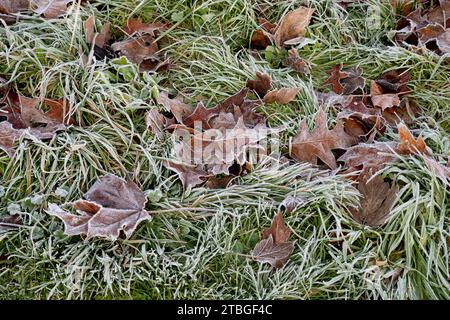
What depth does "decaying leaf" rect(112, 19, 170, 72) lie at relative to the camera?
261 centimetres

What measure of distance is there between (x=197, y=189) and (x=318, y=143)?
53cm

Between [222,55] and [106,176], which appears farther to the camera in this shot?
[222,55]

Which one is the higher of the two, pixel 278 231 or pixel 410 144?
pixel 410 144

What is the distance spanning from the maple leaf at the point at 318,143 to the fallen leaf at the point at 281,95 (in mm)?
180

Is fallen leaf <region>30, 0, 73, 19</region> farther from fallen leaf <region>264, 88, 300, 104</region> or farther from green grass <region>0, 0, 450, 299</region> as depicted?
fallen leaf <region>264, 88, 300, 104</region>

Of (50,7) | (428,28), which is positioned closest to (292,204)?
(428,28)

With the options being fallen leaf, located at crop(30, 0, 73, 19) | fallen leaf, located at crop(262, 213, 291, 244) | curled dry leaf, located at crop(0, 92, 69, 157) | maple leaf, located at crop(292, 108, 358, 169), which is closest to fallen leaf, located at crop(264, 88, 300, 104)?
maple leaf, located at crop(292, 108, 358, 169)

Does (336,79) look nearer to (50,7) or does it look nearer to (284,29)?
(284,29)

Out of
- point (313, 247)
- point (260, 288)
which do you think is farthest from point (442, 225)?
point (260, 288)

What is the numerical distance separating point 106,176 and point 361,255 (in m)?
0.96

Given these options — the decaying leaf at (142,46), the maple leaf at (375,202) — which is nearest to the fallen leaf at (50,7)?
the decaying leaf at (142,46)

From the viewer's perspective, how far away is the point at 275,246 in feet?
6.64
